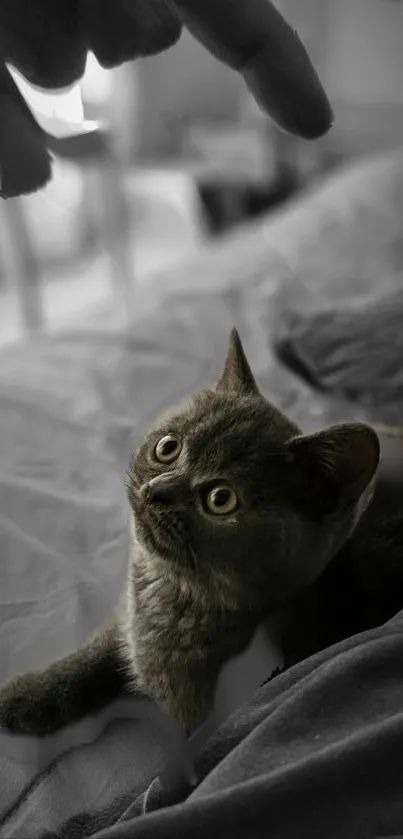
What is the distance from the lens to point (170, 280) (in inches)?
48.3

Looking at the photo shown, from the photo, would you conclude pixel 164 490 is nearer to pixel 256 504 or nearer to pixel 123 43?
pixel 256 504

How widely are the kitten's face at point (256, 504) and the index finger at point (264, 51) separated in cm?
24

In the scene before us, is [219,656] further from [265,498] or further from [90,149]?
[90,149]

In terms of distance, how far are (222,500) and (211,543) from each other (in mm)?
31

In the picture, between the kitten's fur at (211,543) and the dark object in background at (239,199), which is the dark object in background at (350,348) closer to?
the dark object in background at (239,199)

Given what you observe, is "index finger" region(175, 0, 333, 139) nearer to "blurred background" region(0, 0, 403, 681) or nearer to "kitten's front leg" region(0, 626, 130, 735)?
"blurred background" region(0, 0, 403, 681)

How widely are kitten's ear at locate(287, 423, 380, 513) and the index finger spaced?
10.0 inches

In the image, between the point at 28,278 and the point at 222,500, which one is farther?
the point at 28,278

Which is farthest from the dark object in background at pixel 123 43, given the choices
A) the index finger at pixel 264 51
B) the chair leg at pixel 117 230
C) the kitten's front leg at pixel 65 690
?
the kitten's front leg at pixel 65 690

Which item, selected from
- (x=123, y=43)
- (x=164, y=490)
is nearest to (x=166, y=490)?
(x=164, y=490)

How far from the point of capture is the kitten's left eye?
529mm

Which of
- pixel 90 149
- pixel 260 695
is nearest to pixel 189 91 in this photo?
pixel 90 149

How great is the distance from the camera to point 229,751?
1.54 feet

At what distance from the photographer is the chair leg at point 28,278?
0.77 meters
